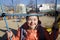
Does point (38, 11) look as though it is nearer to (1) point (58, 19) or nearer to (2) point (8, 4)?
(1) point (58, 19)

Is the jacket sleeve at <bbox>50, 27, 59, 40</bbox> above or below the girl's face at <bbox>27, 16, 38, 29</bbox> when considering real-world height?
below

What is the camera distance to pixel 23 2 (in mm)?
1659

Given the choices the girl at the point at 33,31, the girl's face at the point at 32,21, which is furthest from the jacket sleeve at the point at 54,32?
the girl's face at the point at 32,21

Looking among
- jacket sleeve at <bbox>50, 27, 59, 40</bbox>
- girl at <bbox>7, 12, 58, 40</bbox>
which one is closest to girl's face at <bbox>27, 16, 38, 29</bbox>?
girl at <bbox>7, 12, 58, 40</bbox>

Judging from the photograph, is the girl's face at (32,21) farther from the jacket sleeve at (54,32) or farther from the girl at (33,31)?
the jacket sleeve at (54,32)

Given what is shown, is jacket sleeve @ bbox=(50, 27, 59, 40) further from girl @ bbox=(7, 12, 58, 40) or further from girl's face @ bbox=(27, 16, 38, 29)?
girl's face @ bbox=(27, 16, 38, 29)

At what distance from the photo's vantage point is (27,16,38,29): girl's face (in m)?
1.48

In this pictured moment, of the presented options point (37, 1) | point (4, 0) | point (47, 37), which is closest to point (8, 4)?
point (4, 0)

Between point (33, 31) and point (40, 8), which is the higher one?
point (40, 8)

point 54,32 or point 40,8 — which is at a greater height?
point 40,8

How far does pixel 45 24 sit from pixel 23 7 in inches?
8.2

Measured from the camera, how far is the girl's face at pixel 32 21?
4.84 ft

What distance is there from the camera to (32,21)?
1.49m

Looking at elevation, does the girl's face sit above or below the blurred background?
below
